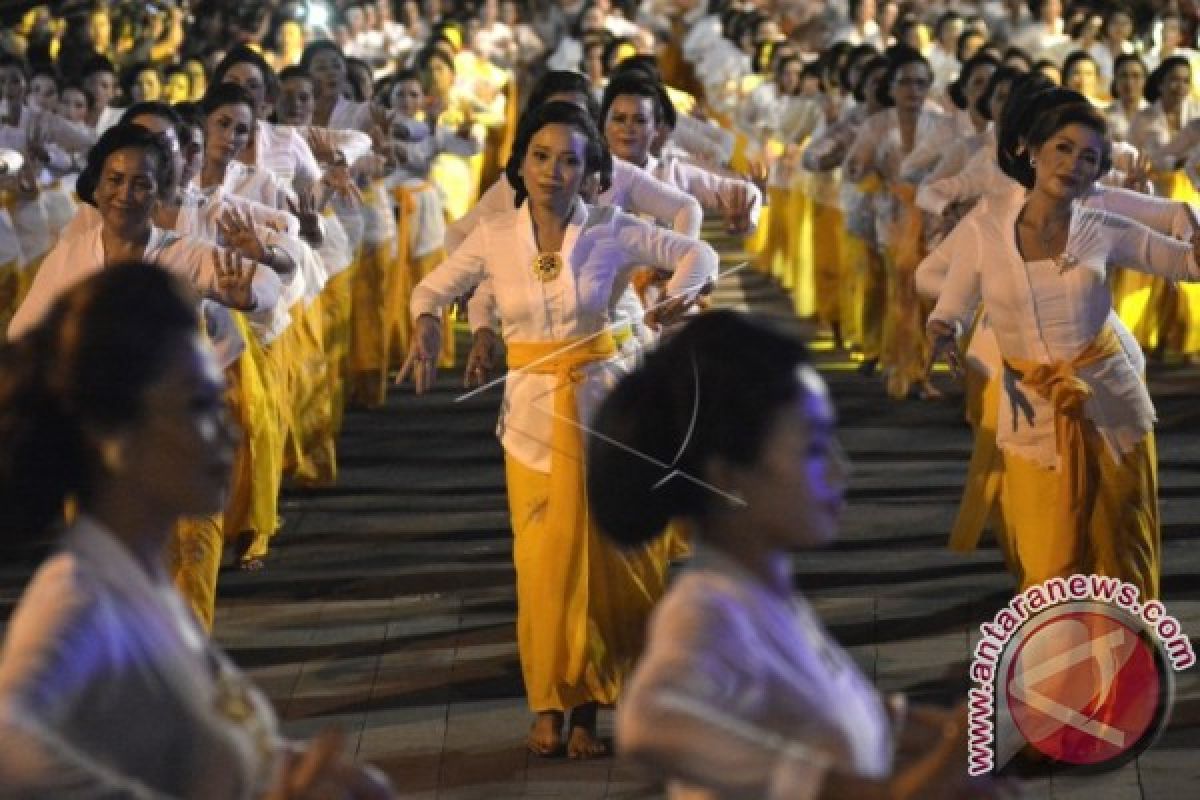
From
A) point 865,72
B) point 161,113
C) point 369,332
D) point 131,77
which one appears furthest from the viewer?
point 131,77

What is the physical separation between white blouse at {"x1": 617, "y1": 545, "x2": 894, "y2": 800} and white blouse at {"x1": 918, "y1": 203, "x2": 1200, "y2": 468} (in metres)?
4.56

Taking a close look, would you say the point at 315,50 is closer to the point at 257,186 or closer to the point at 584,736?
the point at 257,186

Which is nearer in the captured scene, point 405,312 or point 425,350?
point 425,350

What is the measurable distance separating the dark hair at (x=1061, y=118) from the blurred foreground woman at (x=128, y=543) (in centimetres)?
488

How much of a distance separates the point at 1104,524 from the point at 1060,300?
24.3 inches

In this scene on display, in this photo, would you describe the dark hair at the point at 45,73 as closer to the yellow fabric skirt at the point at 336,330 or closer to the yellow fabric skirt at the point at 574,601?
the yellow fabric skirt at the point at 336,330

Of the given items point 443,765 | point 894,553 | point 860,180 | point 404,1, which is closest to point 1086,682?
point 443,765

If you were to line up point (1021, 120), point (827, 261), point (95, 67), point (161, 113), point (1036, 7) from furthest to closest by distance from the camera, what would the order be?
1. point (1036, 7)
2. point (827, 261)
3. point (95, 67)
4. point (161, 113)
5. point (1021, 120)

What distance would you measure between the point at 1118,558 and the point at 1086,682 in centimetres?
99

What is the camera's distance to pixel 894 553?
10.9m

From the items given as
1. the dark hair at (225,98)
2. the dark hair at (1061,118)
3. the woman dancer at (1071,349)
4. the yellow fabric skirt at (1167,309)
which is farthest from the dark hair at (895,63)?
the woman dancer at (1071,349)

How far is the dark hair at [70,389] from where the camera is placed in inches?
140

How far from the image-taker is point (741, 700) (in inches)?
137

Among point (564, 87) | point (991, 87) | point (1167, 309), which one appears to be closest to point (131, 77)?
point (991, 87)
